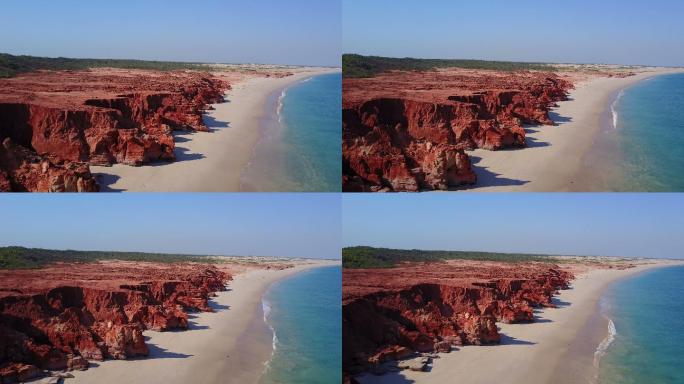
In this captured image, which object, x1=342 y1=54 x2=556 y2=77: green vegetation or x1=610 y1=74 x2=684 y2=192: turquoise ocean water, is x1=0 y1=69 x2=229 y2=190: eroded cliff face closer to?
x1=342 y1=54 x2=556 y2=77: green vegetation

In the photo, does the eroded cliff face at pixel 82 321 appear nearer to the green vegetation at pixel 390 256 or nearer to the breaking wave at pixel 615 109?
the green vegetation at pixel 390 256

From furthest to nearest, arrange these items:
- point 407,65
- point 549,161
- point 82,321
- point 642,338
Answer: point 642,338 < point 407,65 < point 82,321 < point 549,161

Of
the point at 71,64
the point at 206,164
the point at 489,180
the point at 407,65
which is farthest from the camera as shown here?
the point at 71,64

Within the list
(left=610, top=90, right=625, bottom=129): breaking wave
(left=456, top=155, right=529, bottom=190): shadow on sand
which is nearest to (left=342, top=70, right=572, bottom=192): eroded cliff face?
(left=456, top=155, right=529, bottom=190): shadow on sand

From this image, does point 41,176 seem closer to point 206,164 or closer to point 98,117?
point 98,117

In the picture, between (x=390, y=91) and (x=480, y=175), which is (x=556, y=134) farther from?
(x=390, y=91)

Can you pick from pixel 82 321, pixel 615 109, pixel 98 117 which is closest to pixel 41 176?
pixel 98 117

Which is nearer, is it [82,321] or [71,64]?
[82,321]
